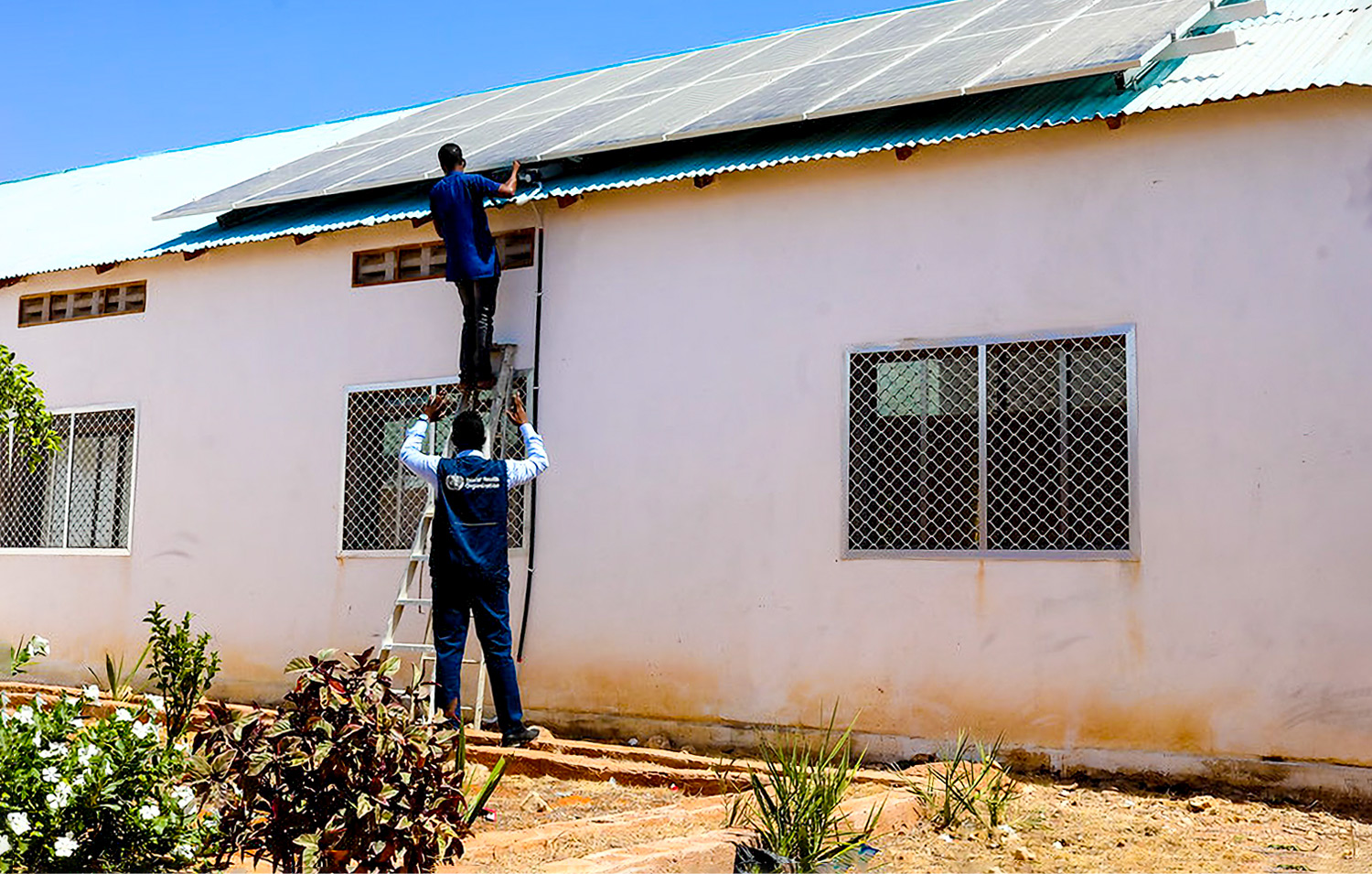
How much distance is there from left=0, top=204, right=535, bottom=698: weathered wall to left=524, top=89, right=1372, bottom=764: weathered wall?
3.51 ft

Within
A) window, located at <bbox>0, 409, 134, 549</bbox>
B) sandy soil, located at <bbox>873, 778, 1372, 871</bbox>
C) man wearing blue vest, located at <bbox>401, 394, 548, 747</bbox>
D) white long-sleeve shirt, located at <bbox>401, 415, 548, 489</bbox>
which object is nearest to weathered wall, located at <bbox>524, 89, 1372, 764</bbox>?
sandy soil, located at <bbox>873, 778, 1372, 871</bbox>

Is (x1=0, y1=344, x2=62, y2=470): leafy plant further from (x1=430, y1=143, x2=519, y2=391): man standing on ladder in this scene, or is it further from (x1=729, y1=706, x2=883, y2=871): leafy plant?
(x1=729, y1=706, x2=883, y2=871): leafy plant

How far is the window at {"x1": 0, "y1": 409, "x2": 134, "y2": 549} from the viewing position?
11.2m

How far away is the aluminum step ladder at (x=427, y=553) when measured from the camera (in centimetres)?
890

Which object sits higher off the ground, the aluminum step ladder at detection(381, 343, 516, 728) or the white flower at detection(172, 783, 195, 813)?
the aluminum step ladder at detection(381, 343, 516, 728)

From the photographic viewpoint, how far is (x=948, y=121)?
793cm

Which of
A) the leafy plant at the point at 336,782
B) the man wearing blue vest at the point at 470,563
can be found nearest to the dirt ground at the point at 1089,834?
the man wearing blue vest at the point at 470,563

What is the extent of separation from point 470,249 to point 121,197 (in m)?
6.79

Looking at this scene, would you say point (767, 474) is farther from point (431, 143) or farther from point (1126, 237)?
point (431, 143)

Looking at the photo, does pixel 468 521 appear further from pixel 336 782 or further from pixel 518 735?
pixel 336 782

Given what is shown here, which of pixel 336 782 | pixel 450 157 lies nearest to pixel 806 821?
pixel 336 782

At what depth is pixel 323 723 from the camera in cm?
436

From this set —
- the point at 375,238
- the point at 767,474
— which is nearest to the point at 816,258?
the point at 767,474

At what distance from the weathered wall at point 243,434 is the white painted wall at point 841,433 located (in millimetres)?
30
